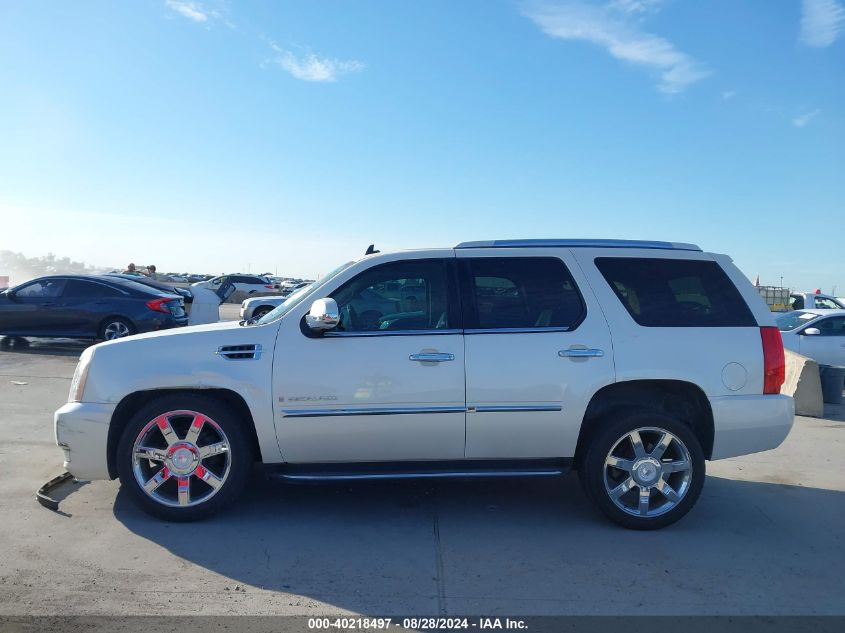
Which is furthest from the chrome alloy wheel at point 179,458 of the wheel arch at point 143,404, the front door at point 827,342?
the front door at point 827,342

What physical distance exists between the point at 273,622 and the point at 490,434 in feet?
5.92

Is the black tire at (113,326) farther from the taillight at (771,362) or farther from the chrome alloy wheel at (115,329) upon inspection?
the taillight at (771,362)

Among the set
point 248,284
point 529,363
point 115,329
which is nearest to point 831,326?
point 529,363

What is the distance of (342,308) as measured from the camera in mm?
4676

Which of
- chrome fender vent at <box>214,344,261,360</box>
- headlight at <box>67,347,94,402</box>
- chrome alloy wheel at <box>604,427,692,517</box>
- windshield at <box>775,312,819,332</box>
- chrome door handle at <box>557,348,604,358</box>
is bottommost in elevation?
chrome alloy wheel at <box>604,427,692,517</box>

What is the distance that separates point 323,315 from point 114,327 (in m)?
10.0

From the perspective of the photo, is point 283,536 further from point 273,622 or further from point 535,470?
point 535,470

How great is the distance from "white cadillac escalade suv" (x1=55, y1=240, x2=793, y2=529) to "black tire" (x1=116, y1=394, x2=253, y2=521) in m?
0.01

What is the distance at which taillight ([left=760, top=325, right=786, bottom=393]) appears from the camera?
15.1ft

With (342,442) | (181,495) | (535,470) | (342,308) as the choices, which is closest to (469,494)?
(535,470)

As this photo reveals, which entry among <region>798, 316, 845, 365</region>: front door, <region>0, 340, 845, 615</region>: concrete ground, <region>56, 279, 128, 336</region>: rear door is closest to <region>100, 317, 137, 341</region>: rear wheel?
<region>56, 279, 128, 336</region>: rear door

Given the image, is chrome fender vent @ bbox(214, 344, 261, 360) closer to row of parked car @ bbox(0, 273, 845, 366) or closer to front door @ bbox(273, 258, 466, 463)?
front door @ bbox(273, 258, 466, 463)

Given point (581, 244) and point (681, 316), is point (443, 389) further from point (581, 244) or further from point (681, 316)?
point (681, 316)

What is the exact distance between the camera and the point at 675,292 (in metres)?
4.80
